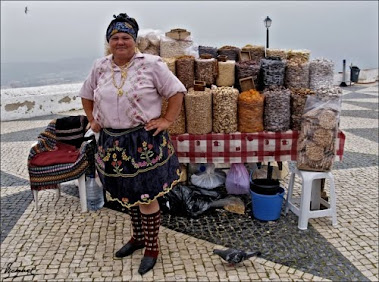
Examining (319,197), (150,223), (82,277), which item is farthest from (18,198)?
(319,197)

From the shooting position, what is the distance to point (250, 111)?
3.79 meters

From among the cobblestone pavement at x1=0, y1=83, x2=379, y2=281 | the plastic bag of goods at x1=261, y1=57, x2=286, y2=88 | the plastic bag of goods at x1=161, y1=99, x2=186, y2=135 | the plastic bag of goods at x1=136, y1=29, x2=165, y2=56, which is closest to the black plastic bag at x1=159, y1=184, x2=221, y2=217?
→ the cobblestone pavement at x1=0, y1=83, x2=379, y2=281

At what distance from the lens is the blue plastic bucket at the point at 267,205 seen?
3.76 m

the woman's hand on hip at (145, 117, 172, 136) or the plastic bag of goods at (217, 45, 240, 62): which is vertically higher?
the plastic bag of goods at (217, 45, 240, 62)

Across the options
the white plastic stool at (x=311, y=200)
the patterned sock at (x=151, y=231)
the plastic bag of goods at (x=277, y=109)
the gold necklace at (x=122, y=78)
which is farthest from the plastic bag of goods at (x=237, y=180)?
the gold necklace at (x=122, y=78)

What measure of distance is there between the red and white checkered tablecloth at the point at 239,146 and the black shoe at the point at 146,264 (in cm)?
125

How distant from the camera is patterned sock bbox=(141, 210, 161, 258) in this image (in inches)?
115

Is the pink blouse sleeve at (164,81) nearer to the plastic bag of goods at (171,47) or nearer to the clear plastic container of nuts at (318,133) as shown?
the clear plastic container of nuts at (318,133)

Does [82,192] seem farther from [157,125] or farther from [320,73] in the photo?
[320,73]

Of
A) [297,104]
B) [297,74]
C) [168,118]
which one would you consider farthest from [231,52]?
[168,118]

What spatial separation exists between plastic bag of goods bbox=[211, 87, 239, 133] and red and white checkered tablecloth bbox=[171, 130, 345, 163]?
0.08 metres

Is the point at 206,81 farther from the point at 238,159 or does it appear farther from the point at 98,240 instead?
the point at 98,240

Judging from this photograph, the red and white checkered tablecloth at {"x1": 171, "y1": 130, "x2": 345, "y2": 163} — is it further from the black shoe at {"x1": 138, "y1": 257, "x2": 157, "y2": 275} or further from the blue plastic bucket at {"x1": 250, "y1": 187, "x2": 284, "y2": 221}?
the black shoe at {"x1": 138, "y1": 257, "x2": 157, "y2": 275}

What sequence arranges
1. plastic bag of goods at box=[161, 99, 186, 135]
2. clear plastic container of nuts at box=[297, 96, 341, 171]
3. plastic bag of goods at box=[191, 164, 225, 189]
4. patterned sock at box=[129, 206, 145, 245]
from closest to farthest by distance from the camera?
patterned sock at box=[129, 206, 145, 245], clear plastic container of nuts at box=[297, 96, 341, 171], plastic bag of goods at box=[161, 99, 186, 135], plastic bag of goods at box=[191, 164, 225, 189]
